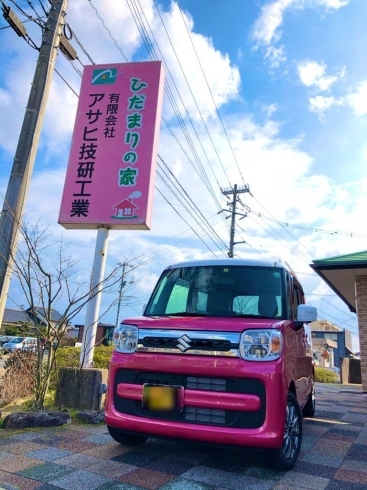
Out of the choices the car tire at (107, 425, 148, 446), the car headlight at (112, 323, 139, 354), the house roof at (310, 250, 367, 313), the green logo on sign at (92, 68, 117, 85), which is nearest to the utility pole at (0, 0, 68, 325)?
the green logo on sign at (92, 68, 117, 85)

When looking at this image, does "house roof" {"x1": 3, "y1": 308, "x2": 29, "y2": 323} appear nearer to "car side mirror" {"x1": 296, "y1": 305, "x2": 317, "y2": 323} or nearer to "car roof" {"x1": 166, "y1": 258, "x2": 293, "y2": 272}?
"car roof" {"x1": 166, "y1": 258, "x2": 293, "y2": 272}

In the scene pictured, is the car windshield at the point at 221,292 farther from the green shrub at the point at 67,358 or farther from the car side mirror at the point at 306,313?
the green shrub at the point at 67,358

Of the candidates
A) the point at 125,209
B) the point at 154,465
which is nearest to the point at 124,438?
the point at 154,465

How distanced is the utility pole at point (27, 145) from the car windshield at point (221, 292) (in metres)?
2.56

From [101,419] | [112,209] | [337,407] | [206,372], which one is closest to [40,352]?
[101,419]

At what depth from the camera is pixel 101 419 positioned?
177 inches

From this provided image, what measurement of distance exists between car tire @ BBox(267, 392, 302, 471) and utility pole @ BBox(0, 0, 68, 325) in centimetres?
408

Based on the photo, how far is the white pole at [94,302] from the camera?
563 cm

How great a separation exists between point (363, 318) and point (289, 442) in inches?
301

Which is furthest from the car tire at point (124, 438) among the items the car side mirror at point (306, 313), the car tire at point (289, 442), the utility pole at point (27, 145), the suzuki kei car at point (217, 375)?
the utility pole at point (27, 145)

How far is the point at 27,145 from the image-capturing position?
5.69m

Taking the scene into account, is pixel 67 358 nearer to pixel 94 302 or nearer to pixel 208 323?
pixel 94 302

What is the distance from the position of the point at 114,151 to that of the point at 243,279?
3866 millimetres

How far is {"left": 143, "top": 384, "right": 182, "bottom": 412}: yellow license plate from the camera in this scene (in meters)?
2.86
